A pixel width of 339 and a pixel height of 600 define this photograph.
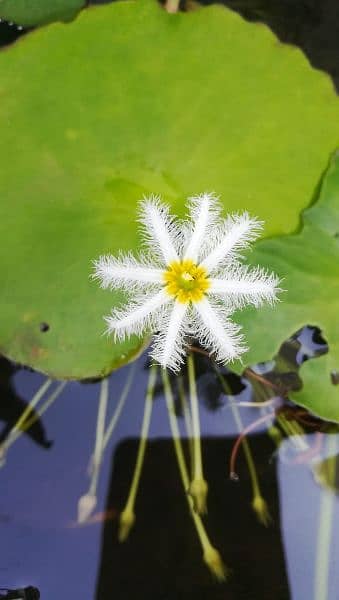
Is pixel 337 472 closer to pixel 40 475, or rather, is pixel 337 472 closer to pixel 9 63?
pixel 40 475

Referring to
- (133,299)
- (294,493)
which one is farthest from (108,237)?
(294,493)

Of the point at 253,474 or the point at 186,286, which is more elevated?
the point at 186,286

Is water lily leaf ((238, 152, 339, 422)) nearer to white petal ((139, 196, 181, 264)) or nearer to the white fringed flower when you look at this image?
the white fringed flower

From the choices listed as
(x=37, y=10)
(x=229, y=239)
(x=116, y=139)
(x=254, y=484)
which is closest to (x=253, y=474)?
(x=254, y=484)

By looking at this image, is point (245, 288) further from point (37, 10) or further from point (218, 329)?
point (37, 10)

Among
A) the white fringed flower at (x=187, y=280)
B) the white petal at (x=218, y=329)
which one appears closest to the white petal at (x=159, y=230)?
the white fringed flower at (x=187, y=280)

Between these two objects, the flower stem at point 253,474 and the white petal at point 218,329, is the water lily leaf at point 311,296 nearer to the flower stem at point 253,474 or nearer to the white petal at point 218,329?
the white petal at point 218,329
